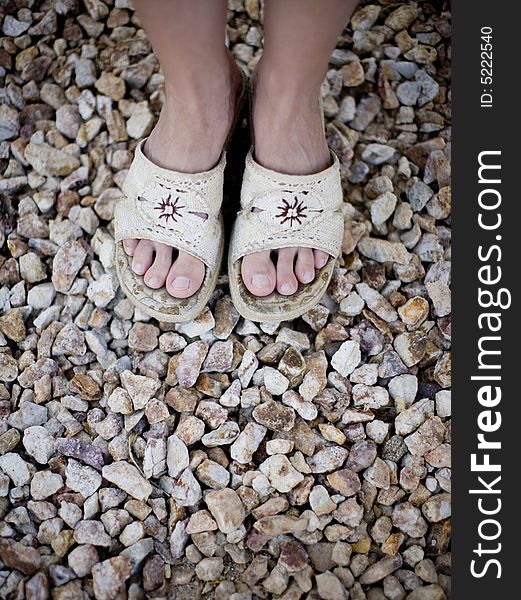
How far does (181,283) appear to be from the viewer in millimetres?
1128

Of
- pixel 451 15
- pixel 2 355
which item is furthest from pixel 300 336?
pixel 451 15

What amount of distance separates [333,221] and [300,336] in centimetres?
21

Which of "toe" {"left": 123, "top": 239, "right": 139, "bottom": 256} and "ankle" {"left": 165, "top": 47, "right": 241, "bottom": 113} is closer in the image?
"ankle" {"left": 165, "top": 47, "right": 241, "bottom": 113}

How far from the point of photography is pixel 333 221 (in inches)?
45.9

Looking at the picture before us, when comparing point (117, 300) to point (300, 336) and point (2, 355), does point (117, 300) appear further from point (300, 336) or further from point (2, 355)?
point (300, 336)

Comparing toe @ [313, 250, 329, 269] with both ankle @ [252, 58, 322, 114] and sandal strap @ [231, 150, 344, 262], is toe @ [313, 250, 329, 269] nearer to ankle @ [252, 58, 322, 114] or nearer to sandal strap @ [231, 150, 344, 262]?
sandal strap @ [231, 150, 344, 262]

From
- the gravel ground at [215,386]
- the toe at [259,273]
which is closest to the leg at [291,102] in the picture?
the toe at [259,273]

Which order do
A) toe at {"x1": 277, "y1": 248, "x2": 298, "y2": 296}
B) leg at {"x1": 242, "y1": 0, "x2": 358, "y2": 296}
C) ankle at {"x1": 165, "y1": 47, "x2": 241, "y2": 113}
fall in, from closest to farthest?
leg at {"x1": 242, "y1": 0, "x2": 358, "y2": 296}, ankle at {"x1": 165, "y1": 47, "x2": 241, "y2": 113}, toe at {"x1": 277, "y1": 248, "x2": 298, "y2": 296}

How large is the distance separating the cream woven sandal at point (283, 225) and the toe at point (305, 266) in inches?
0.6

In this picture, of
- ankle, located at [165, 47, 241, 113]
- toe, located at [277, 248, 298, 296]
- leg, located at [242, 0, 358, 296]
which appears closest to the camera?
leg, located at [242, 0, 358, 296]

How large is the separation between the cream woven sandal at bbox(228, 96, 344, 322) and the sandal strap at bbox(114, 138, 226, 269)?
0.05 meters

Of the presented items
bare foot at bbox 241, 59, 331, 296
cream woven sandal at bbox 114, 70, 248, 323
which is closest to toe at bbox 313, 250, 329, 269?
bare foot at bbox 241, 59, 331, 296

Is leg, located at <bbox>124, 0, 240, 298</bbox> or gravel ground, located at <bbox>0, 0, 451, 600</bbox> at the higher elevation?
leg, located at <bbox>124, 0, 240, 298</bbox>

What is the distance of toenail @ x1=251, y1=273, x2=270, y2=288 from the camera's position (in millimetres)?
1137
